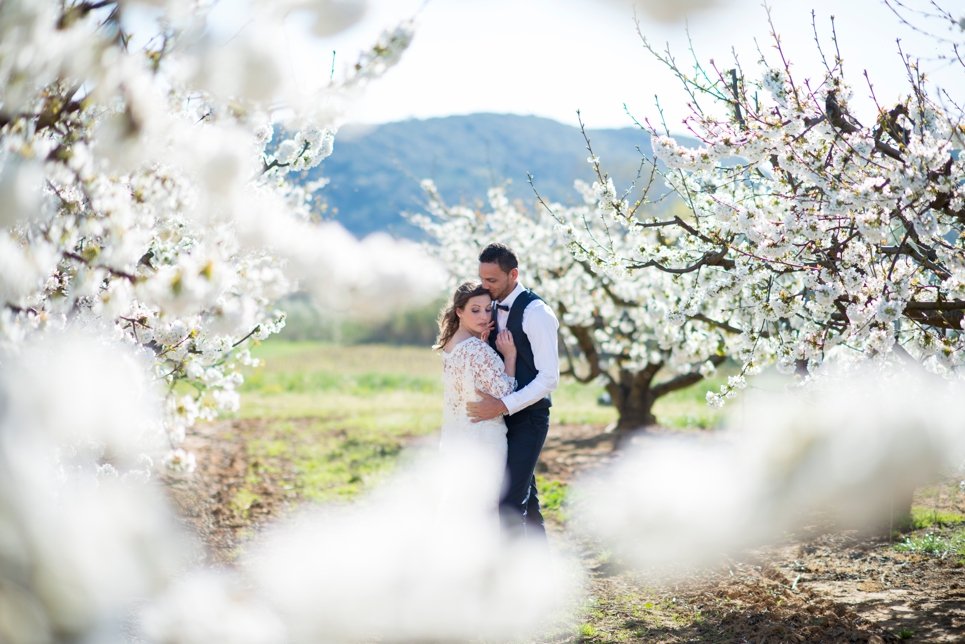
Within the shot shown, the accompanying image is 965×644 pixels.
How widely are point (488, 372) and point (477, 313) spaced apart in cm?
39

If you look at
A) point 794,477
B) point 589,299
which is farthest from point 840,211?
point 589,299

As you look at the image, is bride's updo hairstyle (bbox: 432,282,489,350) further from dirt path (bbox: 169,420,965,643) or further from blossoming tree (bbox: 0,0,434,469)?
dirt path (bbox: 169,420,965,643)

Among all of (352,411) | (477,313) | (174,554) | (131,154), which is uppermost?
(131,154)

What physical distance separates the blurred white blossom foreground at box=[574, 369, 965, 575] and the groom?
198 cm

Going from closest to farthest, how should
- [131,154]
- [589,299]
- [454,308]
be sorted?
[131,154]
[454,308]
[589,299]

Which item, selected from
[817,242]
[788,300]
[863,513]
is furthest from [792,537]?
[817,242]

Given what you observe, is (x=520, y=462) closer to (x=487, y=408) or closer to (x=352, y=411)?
(x=487, y=408)

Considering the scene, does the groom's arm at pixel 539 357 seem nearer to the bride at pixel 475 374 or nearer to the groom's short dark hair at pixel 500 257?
the bride at pixel 475 374

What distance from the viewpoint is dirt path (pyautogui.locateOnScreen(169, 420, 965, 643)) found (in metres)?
4.70

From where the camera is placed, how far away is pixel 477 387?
17.3 feet

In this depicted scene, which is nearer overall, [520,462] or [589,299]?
[520,462]

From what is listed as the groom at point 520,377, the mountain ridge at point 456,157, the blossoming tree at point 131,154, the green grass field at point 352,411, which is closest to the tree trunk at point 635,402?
the green grass field at point 352,411

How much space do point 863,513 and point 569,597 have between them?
10.6ft

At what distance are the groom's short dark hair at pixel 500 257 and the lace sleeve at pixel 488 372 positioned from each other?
1.70ft
